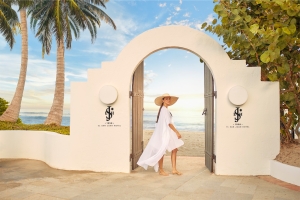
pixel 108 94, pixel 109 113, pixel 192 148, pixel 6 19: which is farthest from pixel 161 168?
pixel 6 19

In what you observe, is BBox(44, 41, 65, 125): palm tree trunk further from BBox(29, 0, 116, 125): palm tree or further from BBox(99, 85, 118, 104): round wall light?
BBox(99, 85, 118, 104): round wall light

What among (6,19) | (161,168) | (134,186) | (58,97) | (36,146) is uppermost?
(6,19)

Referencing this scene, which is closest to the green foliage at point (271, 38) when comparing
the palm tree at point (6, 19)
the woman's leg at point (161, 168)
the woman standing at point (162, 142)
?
the woman standing at point (162, 142)

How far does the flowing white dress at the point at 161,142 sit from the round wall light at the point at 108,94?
1.17 meters

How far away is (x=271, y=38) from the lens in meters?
5.48

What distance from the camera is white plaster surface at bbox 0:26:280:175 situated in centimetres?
620

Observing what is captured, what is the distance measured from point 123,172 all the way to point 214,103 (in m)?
2.71

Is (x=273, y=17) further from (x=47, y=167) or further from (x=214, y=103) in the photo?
(x=47, y=167)

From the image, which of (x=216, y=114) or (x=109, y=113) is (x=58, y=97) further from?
(x=216, y=114)

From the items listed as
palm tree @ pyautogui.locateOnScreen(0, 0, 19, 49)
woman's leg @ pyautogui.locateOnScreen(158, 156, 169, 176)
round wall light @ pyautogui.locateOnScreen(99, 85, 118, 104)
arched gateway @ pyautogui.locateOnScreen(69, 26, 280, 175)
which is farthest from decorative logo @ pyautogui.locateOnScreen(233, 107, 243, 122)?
palm tree @ pyautogui.locateOnScreen(0, 0, 19, 49)

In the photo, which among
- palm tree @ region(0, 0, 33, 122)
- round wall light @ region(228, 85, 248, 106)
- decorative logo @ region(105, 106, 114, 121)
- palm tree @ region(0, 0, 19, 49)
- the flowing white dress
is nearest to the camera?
round wall light @ region(228, 85, 248, 106)

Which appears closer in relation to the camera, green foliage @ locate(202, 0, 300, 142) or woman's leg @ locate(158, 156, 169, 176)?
green foliage @ locate(202, 0, 300, 142)

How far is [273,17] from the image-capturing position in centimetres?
613

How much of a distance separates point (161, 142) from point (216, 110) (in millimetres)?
1477
